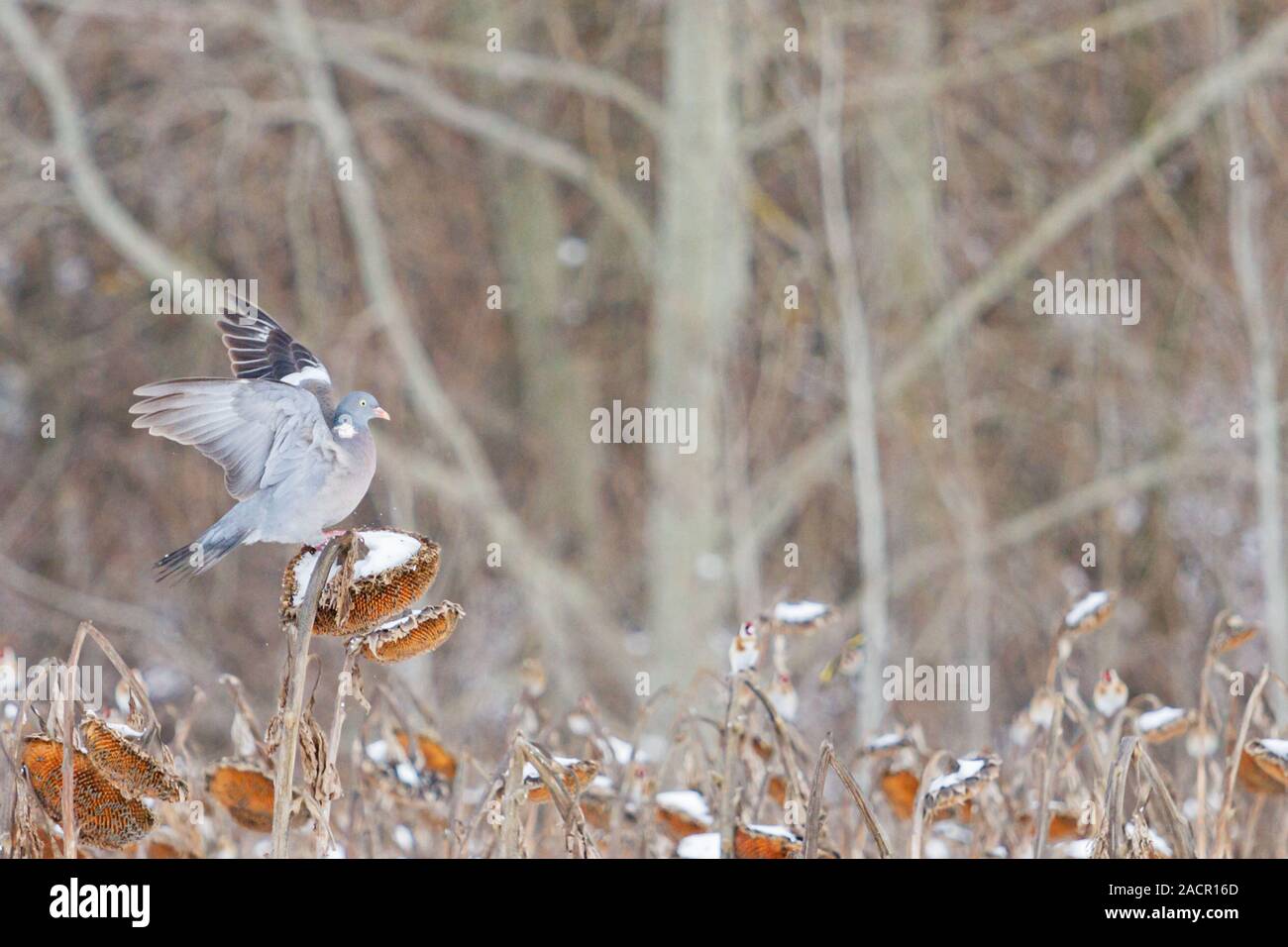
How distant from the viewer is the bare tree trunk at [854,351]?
8477 mm

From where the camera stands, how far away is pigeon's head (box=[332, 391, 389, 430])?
2248 millimetres

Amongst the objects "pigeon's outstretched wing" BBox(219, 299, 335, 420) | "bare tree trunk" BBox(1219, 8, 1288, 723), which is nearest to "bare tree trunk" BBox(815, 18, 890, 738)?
"bare tree trunk" BBox(1219, 8, 1288, 723)

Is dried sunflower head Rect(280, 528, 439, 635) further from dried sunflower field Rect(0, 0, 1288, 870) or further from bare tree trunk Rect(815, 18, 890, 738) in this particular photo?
bare tree trunk Rect(815, 18, 890, 738)

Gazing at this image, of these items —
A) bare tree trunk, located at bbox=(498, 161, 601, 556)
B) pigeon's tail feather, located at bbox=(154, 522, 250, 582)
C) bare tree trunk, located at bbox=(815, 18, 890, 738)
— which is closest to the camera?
pigeon's tail feather, located at bbox=(154, 522, 250, 582)

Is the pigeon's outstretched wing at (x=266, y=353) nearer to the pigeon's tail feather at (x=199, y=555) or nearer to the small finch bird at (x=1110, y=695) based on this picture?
the pigeon's tail feather at (x=199, y=555)

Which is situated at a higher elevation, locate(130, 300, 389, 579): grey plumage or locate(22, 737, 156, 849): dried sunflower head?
locate(130, 300, 389, 579): grey plumage

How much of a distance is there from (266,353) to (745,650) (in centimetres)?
80

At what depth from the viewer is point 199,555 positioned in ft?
7.36

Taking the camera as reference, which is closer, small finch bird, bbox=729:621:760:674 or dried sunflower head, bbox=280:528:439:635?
dried sunflower head, bbox=280:528:439:635

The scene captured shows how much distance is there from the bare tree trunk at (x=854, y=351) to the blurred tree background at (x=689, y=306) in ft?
0.12

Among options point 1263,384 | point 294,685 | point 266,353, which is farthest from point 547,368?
point 294,685

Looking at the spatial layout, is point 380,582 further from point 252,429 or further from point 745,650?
point 745,650

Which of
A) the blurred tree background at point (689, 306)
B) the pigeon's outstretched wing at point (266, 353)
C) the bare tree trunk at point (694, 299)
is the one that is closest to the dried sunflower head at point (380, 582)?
the pigeon's outstretched wing at point (266, 353)
